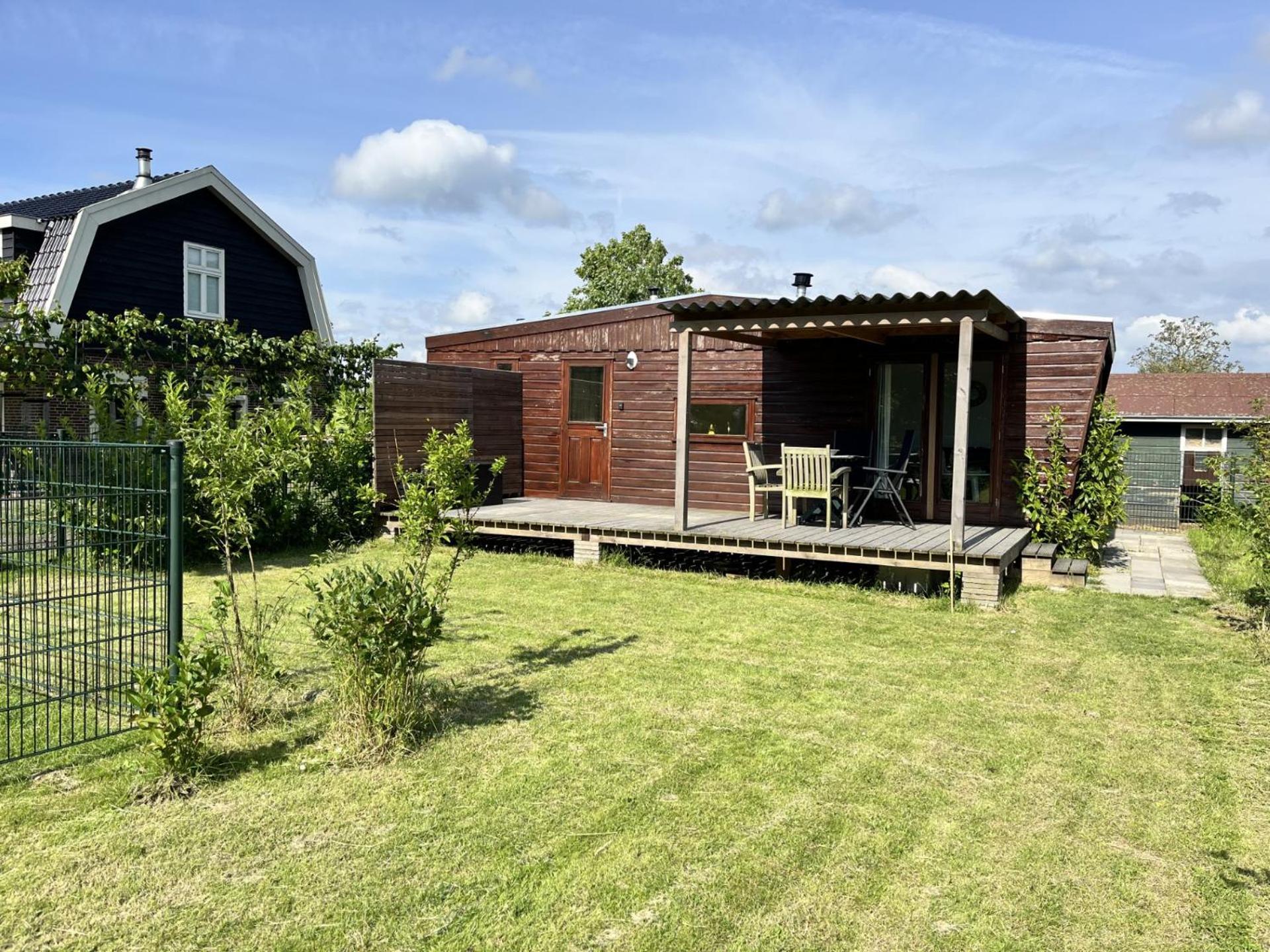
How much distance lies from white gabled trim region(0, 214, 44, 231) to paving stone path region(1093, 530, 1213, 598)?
15.6 m

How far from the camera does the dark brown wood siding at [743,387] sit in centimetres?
892

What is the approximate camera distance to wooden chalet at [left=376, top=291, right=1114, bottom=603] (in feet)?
25.5

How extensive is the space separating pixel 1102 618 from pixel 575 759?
489 centimetres

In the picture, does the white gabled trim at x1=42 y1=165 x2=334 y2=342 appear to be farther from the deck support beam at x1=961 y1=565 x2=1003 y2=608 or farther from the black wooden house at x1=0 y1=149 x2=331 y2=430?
the deck support beam at x1=961 y1=565 x2=1003 y2=608

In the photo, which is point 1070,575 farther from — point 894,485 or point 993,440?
point 894,485

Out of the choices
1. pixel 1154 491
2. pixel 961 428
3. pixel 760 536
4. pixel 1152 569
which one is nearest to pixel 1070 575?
pixel 961 428

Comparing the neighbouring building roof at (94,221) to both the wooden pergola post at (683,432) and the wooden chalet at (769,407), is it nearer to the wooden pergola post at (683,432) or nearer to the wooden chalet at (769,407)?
the wooden chalet at (769,407)

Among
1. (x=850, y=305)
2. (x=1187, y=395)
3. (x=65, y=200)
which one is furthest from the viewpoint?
(x=1187, y=395)

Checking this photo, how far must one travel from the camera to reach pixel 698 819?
3.17 metres

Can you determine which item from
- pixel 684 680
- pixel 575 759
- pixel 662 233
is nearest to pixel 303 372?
pixel 684 680

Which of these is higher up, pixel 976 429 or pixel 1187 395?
pixel 1187 395

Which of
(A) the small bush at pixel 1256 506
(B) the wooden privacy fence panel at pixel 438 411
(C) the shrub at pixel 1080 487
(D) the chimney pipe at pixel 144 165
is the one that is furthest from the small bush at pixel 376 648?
(D) the chimney pipe at pixel 144 165

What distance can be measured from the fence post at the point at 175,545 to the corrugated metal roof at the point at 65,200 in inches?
504

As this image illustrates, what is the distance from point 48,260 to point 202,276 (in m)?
2.49
